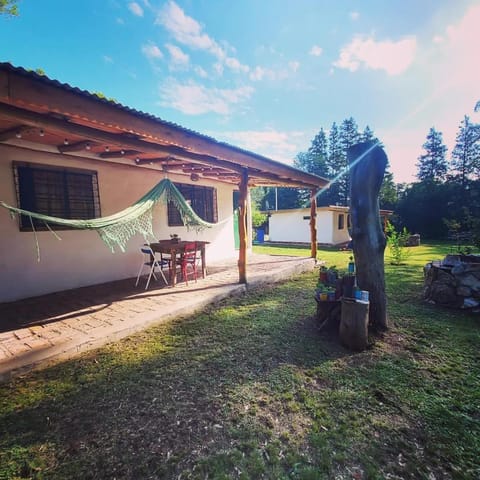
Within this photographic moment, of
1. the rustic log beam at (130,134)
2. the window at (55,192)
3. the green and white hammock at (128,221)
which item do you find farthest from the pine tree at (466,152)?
the window at (55,192)

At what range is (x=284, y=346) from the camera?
2715 millimetres

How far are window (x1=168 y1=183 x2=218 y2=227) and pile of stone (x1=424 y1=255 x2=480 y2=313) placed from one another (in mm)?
5285

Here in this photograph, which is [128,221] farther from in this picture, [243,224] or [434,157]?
[434,157]

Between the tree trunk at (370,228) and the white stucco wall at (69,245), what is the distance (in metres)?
4.32

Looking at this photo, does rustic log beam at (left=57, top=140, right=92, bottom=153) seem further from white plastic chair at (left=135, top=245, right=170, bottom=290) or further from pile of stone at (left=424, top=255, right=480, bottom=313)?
pile of stone at (left=424, top=255, right=480, bottom=313)

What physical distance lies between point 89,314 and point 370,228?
12.3ft

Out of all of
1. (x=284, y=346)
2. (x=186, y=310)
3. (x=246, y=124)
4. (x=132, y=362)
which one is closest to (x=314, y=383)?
(x=284, y=346)

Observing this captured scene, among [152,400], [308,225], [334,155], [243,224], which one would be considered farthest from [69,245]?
[334,155]

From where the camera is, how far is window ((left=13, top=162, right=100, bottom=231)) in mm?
3963

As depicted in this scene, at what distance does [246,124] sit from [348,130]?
713 inches

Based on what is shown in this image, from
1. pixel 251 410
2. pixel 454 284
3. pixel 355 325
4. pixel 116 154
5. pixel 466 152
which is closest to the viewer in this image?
pixel 251 410

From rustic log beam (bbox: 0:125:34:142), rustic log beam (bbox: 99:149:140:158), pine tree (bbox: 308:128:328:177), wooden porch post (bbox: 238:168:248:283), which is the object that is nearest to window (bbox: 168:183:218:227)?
rustic log beam (bbox: 99:149:140:158)

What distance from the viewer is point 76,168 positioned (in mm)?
4488

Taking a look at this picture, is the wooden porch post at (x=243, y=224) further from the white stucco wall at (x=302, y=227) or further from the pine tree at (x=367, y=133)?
the pine tree at (x=367, y=133)
